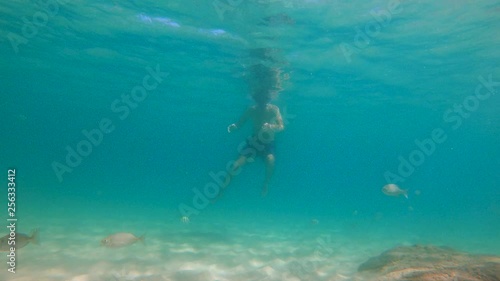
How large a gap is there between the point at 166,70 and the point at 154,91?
1134 cm

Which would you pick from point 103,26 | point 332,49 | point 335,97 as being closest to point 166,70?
→ point 103,26

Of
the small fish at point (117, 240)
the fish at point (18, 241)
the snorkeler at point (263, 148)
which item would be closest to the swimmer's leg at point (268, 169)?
the snorkeler at point (263, 148)

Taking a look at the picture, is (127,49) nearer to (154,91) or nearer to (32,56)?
(32,56)

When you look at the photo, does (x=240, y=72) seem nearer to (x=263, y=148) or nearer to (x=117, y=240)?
(x=263, y=148)

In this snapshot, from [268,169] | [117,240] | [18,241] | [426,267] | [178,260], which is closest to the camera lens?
[426,267]

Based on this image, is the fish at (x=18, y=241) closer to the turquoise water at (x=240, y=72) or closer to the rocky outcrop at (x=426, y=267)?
the turquoise water at (x=240, y=72)

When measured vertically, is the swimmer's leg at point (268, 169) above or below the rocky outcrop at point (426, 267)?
above

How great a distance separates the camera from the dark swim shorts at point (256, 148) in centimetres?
1342

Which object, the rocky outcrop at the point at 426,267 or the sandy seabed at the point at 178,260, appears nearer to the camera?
the rocky outcrop at the point at 426,267

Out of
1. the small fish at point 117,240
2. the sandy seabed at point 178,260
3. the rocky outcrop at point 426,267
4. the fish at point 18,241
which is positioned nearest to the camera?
the rocky outcrop at point 426,267

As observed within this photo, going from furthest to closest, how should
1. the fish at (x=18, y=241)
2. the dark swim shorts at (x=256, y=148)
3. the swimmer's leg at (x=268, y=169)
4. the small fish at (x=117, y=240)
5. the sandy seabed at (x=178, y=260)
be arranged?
the dark swim shorts at (x=256, y=148) → the swimmer's leg at (x=268, y=169) → the sandy seabed at (x=178, y=260) → the small fish at (x=117, y=240) → the fish at (x=18, y=241)

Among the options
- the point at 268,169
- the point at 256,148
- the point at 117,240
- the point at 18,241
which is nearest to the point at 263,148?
the point at 256,148

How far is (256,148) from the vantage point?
13.5 meters

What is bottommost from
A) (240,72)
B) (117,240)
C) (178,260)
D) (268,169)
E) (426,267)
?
(426,267)
